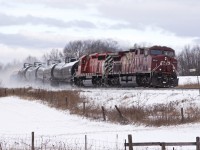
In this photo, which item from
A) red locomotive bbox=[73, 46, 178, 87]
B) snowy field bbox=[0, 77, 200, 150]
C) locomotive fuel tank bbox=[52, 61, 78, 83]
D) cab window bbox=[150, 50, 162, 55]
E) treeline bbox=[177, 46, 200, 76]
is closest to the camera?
snowy field bbox=[0, 77, 200, 150]

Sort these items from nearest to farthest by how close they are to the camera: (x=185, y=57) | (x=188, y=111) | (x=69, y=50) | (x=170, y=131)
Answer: (x=170, y=131)
(x=188, y=111)
(x=185, y=57)
(x=69, y=50)

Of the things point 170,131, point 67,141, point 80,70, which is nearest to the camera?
point 67,141

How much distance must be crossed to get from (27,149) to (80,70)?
3201 cm

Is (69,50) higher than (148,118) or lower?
higher

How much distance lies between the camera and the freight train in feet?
117

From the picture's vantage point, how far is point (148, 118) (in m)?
23.7

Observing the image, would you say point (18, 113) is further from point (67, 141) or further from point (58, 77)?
point (58, 77)

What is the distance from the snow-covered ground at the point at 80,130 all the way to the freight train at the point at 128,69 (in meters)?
8.61

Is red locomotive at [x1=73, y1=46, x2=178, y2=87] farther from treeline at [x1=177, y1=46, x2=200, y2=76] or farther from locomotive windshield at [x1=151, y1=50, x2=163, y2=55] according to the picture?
treeline at [x1=177, y1=46, x2=200, y2=76]

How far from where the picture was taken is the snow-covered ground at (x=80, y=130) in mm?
17972

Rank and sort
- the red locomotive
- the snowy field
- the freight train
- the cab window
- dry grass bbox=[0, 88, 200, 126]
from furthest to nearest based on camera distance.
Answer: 1. the cab window
2. the freight train
3. the red locomotive
4. dry grass bbox=[0, 88, 200, 126]
5. the snowy field

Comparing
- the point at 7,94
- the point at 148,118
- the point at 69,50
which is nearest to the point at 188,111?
the point at 148,118

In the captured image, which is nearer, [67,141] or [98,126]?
[67,141]

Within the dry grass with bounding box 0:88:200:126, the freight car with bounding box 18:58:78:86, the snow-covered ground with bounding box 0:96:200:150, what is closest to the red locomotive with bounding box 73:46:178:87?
the dry grass with bounding box 0:88:200:126
